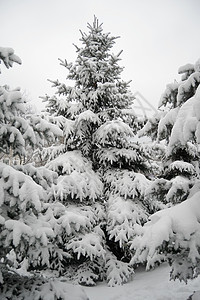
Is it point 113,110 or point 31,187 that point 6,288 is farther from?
point 113,110

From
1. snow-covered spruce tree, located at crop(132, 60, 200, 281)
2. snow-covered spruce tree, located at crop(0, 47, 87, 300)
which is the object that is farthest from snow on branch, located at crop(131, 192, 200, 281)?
snow-covered spruce tree, located at crop(0, 47, 87, 300)

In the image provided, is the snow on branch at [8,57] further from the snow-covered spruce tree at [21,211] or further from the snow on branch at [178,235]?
the snow on branch at [178,235]

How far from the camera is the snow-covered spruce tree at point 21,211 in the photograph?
3.06 meters

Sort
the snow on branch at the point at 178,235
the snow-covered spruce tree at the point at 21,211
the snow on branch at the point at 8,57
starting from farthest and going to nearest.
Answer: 1. the snow on branch at the point at 8,57
2. the snow-covered spruce tree at the point at 21,211
3. the snow on branch at the point at 178,235

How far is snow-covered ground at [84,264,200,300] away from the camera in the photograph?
5.90 meters

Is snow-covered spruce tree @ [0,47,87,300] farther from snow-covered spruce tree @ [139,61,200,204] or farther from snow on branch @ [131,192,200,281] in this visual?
snow-covered spruce tree @ [139,61,200,204]

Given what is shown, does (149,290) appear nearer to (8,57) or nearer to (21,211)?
(21,211)

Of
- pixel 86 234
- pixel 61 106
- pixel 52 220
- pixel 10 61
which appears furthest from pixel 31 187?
pixel 61 106

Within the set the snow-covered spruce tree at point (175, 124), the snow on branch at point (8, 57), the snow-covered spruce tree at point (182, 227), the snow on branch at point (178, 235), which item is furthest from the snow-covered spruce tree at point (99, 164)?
the snow on branch at point (8, 57)

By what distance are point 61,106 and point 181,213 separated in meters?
6.66

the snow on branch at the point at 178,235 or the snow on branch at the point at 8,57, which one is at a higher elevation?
the snow on branch at the point at 8,57

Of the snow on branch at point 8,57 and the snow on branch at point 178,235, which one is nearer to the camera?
the snow on branch at point 178,235

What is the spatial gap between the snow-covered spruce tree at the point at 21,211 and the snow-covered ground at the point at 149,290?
3090mm

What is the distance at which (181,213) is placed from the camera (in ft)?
9.32
